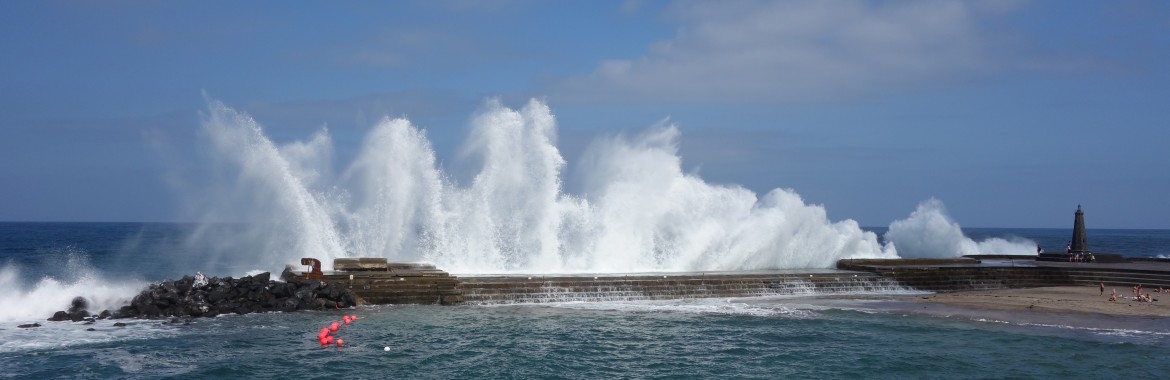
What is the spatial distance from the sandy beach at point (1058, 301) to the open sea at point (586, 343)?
125 centimetres

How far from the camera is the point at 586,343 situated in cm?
1998

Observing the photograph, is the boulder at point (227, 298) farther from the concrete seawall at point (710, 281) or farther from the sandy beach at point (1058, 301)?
the sandy beach at point (1058, 301)

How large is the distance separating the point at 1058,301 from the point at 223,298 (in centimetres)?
2545

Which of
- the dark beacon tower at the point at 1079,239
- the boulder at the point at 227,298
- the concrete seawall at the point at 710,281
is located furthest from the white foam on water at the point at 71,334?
the dark beacon tower at the point at 1079,239

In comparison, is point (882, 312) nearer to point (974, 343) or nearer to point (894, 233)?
point (974, 343)

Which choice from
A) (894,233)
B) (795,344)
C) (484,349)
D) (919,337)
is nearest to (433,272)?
(484,349)

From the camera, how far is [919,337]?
2136 cm

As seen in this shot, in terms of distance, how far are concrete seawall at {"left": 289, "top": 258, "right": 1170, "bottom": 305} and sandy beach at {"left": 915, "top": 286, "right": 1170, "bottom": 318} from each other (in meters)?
2.24

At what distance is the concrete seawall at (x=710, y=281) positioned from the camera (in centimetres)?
2616

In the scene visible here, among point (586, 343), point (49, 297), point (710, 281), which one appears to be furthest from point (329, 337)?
point (710, 281)

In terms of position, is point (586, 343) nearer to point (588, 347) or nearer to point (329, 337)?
point (588, 347)

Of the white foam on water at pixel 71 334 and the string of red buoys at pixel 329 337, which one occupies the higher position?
the white foam on water at pixel 71 334

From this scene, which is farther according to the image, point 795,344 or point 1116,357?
point 795,344

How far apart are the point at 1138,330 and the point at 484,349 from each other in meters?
16.9
